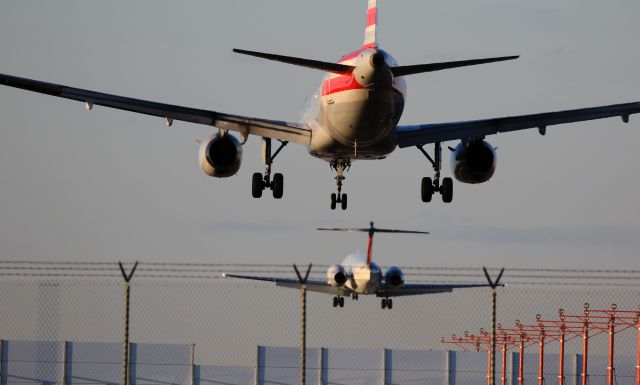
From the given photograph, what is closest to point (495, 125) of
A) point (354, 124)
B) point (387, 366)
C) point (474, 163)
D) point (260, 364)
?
point (474, 163)

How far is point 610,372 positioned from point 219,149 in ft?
65.0

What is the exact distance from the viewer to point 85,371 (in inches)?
2825

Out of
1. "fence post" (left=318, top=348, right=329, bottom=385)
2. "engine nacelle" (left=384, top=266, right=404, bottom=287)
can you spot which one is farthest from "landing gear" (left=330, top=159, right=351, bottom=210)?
"engine nacelle" (left=384, top=266, right=404, bottom=287)

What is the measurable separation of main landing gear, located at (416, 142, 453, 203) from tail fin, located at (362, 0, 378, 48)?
451cm

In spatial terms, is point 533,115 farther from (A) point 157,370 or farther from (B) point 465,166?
(A) point 157,370

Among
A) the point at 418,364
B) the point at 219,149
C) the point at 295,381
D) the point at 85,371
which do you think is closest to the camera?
the point at 219,149

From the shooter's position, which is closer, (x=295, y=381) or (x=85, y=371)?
(x=85, y=371)

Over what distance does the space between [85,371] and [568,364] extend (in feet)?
111

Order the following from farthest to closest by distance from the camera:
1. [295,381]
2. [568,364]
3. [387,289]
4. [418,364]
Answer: [387,289] → [568,364] → [418,364] → [295,381]

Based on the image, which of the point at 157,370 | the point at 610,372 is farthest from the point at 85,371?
the point at 610,372

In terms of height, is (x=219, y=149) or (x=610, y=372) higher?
(x=219, y=149)

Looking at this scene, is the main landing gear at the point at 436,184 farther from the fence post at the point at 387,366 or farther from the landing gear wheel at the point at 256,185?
the fence post at the point at 387,366

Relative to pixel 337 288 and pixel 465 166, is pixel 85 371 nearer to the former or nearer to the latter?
pixel 465 166

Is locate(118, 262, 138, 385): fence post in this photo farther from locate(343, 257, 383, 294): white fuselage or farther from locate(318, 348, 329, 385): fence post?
locate(343, 257, 383, 294): white fuselage
